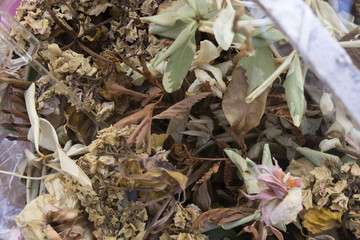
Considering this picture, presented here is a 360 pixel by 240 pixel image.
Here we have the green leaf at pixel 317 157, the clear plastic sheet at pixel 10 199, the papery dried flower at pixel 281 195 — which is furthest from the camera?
the clear plastic sheet at pixel 10 199

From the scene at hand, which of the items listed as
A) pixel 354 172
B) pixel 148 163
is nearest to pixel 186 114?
pixel 148 163

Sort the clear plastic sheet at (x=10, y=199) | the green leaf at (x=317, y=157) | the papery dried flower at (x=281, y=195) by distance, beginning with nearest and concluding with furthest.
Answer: the papery dried flower at (x=281, y=195)
the green leaf at (x=317, y=157)
the clear plastic sheet at (x=10, y=199)

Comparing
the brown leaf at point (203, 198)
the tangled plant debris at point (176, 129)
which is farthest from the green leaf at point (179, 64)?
the brown leaf at point (203, 198)

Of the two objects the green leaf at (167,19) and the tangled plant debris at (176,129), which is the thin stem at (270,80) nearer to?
the tangled plant debris at (176,129)

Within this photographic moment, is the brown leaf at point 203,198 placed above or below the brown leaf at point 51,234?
below

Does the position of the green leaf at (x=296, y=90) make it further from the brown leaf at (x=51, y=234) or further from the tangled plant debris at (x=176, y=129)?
the brown leaf at (x=51, y=234)

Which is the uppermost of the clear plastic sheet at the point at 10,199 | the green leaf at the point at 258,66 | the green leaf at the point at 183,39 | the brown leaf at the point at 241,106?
the green leaf at the point at 183,39

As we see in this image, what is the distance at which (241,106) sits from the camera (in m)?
0.40

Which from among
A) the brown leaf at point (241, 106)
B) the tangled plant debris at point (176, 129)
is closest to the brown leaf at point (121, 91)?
the tangled plant debris at point (176, 129)

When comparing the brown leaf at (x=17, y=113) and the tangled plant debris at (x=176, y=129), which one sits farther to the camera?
the brown leaf at (x=17, y=113)

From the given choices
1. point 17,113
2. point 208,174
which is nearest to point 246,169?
point 208,174

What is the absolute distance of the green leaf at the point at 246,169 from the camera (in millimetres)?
406

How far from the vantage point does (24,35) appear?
48 centimetres

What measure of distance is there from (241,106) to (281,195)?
11cm
